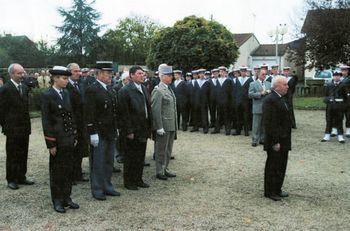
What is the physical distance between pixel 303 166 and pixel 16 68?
5.97 meters

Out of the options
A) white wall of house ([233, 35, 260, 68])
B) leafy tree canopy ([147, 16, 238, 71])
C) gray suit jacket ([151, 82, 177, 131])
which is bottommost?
gray suit jacket ([151, 82, 177, 131])

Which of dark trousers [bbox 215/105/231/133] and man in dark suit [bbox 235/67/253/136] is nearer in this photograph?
man in dark suit [bbox 235/67/253/136]

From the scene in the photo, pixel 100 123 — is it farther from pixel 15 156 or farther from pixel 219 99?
pixel 219 99

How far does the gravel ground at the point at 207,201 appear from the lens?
599cm

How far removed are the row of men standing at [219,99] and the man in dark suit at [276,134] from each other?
6174mm

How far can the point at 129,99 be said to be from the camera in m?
7.57

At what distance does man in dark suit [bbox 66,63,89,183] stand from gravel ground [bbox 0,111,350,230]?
355 millimetres

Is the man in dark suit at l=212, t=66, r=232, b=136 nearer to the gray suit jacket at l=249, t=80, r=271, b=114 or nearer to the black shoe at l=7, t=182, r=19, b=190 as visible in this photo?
the gray suit jacket at l=249, t=80, r=271, b=114

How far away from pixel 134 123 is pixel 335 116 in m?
7.39

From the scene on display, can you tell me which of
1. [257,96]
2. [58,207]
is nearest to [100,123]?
[58,207]

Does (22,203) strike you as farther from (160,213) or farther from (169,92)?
(169,92)

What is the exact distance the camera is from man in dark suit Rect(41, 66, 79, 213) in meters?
6.29

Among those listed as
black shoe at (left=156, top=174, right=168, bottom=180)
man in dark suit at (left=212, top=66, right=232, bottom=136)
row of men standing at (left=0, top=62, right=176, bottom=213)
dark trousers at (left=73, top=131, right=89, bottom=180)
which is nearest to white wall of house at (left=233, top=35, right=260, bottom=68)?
man in dark suit at (left=212, top=66, right=232, bottom=136)

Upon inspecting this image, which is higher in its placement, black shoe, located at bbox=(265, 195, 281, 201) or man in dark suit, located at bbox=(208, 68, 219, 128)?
man in dark suit, located at bbox=(208, 68, 219, 128)
